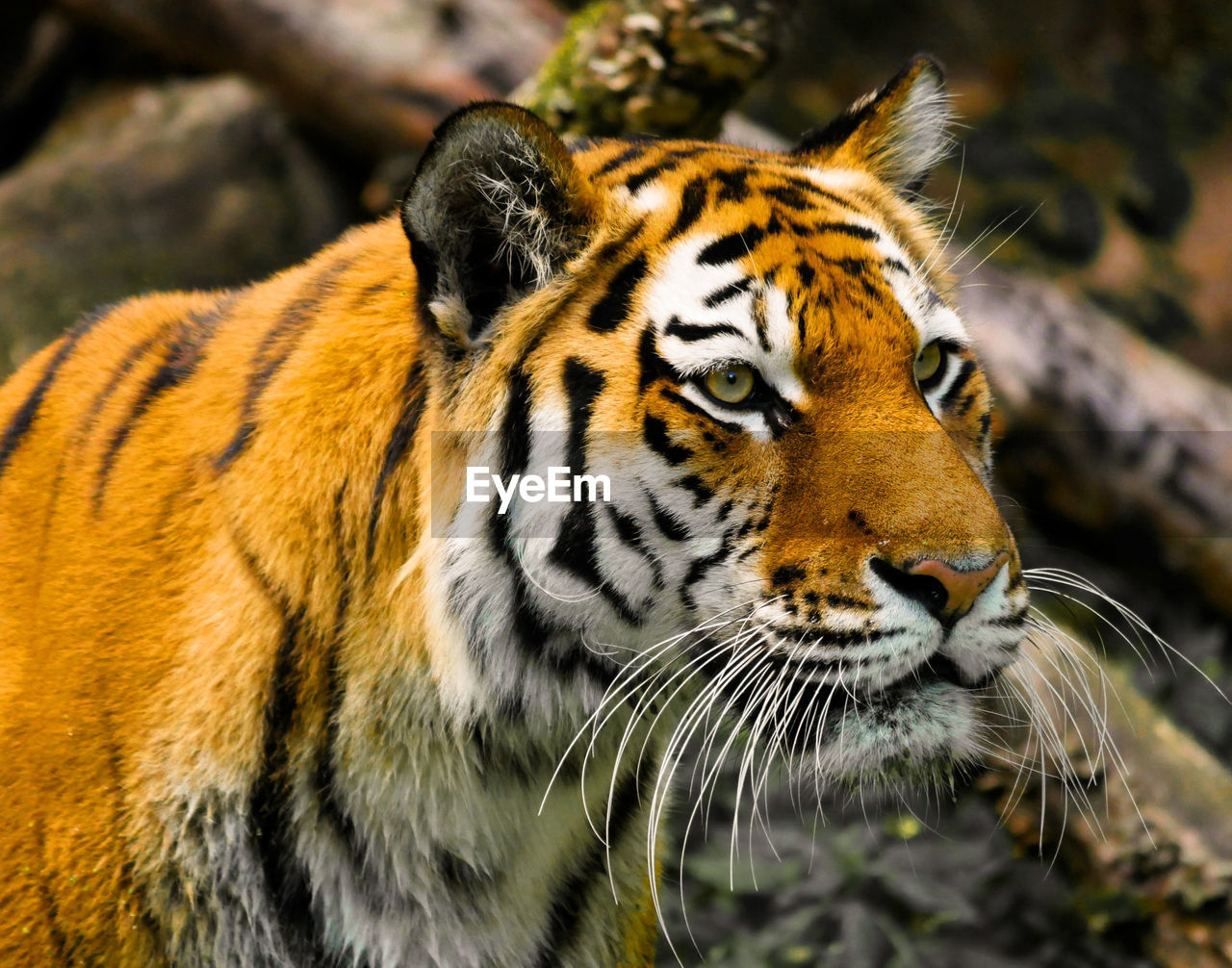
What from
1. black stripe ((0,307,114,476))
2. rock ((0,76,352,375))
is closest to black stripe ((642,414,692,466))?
black stripe ((0,307,114,476))

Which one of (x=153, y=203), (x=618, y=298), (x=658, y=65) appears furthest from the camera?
(x=153, y=203)

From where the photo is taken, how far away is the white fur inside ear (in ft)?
7.11

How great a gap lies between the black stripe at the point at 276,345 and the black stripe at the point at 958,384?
969 millimetres

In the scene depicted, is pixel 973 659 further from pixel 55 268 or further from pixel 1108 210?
pixel 1108 210

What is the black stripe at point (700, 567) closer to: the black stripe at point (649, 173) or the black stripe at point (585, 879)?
the black stripe at point (585, 879)

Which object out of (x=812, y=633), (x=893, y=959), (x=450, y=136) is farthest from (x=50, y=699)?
(x=893, y=959)

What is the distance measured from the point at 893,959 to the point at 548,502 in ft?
6.86

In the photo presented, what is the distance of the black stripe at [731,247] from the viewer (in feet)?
5.76

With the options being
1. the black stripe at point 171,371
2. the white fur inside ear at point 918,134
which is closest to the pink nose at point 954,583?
the white fur inside ear at point 918,134

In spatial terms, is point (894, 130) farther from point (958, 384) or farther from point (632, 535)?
point (632, 535)

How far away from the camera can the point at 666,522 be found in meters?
1.68

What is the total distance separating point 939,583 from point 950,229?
1703mm

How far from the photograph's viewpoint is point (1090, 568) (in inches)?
184

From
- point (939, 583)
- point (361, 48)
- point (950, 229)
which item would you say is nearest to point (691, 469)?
point (939, 583)
